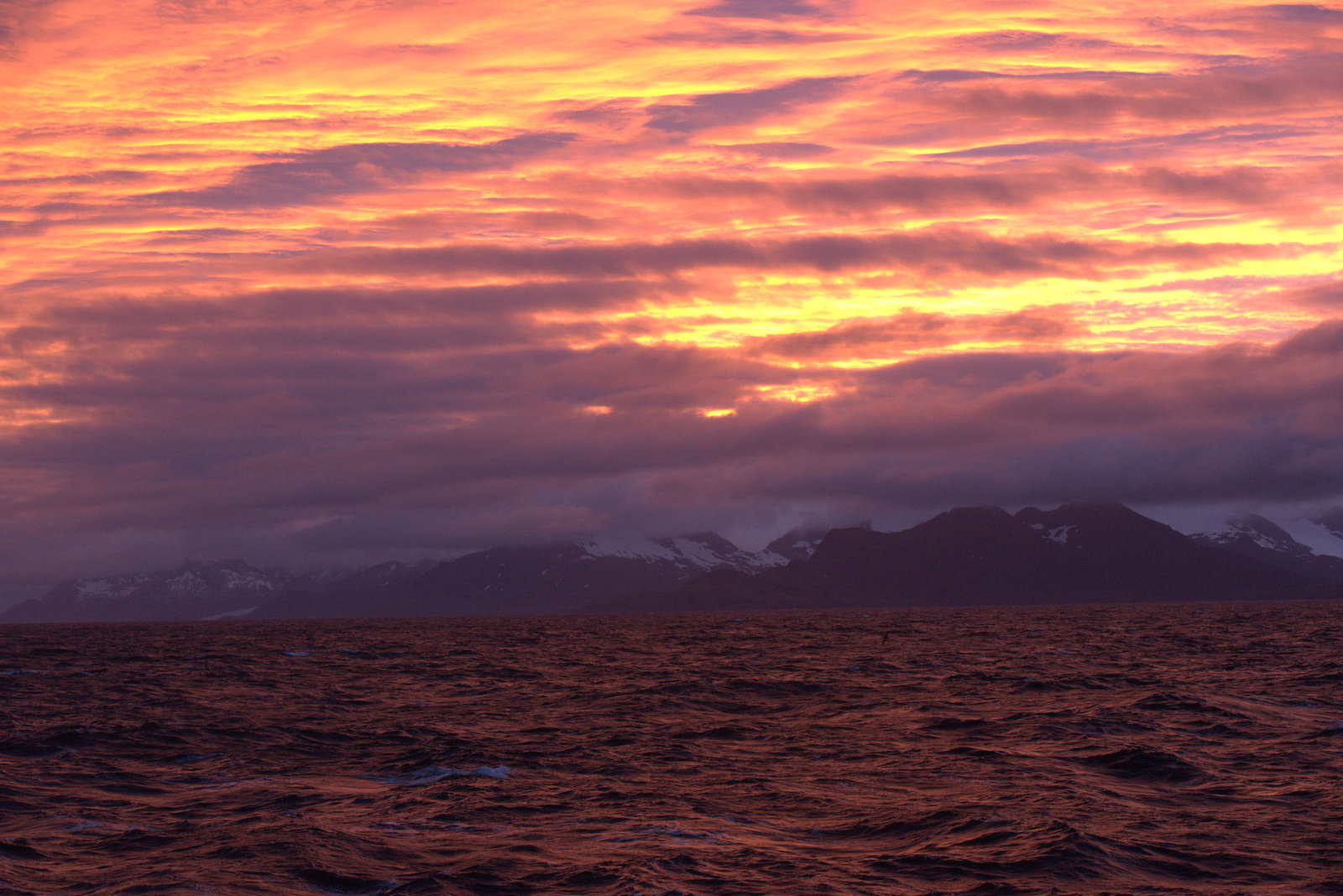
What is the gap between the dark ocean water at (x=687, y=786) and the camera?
71.3 feet

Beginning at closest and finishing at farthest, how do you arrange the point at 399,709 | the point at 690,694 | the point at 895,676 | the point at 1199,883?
1. the point at 1199,883
2. the point at 399,709
3. the point at 690,694
4. the point at 895,676

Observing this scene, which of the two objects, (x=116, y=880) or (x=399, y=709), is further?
(x=399, y=709)

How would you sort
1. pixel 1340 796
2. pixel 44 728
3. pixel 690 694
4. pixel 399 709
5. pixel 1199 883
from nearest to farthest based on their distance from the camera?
pixel 1199 883
pixel 1340 796
pixel 44 728
pixel 399 709
pixel 690 694

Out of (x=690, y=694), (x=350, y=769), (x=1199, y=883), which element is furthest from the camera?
(x=690, y=694)

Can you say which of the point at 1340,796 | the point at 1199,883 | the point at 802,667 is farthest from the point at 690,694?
the point at 1199,883

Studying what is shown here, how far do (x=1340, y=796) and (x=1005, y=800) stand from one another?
8.15 meters

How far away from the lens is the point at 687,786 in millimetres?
30781

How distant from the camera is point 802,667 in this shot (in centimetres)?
7475

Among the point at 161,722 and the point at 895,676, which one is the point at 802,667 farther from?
the point at 161,722

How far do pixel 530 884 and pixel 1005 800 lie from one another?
12.9 meters

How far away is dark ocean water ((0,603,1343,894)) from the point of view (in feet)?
71.3

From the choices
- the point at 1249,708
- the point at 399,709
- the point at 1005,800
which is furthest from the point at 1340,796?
the point at 399,709

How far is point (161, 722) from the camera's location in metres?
45.4

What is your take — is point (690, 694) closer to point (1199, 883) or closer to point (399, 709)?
point (399, 709)
